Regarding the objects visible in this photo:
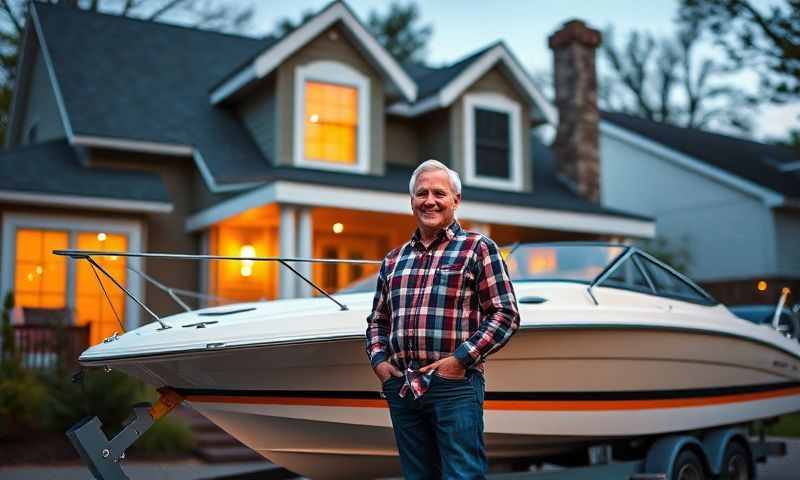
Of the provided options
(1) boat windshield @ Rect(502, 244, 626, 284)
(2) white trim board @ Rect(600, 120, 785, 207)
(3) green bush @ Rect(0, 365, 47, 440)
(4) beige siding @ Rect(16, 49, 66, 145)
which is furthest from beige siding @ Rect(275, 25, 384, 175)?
(2) white trim board @ Rect(600, 120, 785, 207)

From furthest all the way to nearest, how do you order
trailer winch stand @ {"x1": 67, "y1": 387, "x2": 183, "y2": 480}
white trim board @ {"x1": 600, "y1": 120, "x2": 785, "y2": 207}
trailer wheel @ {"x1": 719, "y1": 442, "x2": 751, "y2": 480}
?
white trim board @ {"x1": 600, "y1": 120, "x2": 785, "y2": 207}
trailer wheel @ {"x1": 719, "y1": 442, "x2": 751, "y2": 480}
trailer winch stand @ {"x1": 67, "y1": 387, "x2": 183, "y2": 480}

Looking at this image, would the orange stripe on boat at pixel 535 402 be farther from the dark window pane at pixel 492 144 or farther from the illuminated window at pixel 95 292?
the dark window pane at pixel 492 144

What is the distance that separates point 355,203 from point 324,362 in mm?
6886

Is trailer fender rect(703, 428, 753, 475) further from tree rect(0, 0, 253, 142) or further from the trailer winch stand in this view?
tree rect(0, 0, 253, 142)

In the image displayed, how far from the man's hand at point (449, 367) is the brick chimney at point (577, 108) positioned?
508 inches

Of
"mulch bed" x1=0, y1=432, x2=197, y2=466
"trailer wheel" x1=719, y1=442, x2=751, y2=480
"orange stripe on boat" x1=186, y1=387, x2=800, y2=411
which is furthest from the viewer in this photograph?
"mulch bed" x1=0, y1=432, x2=197, y2=466

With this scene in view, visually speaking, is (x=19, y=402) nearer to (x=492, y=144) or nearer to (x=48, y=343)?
(x=48, y=343)

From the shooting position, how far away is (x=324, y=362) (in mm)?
4824

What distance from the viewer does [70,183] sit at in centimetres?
1182

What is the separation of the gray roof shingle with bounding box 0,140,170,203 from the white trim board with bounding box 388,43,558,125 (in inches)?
166

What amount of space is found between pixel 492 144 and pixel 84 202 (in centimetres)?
649

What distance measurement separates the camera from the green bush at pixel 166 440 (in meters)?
8.48

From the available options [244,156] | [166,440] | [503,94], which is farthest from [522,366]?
[503,94]

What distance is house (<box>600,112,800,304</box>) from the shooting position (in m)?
18.4
